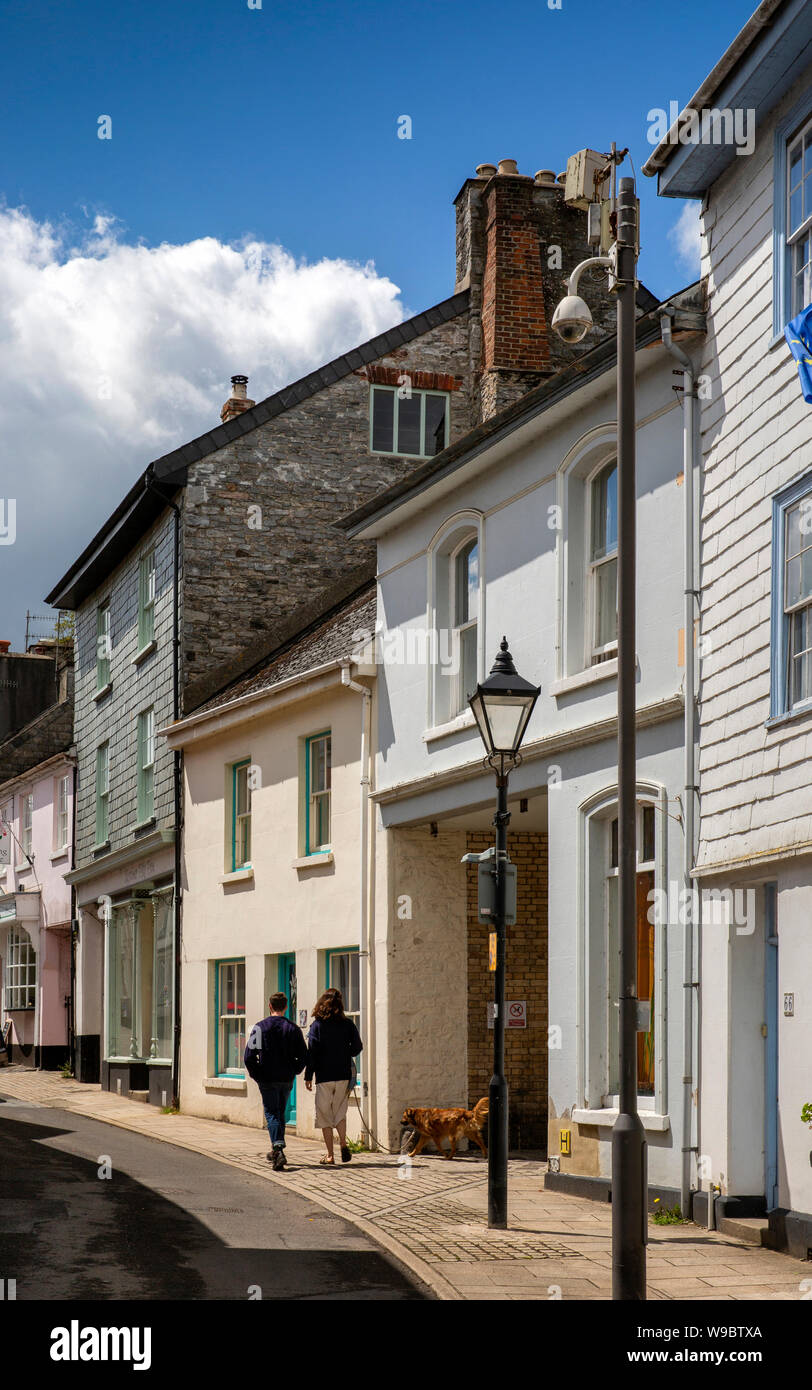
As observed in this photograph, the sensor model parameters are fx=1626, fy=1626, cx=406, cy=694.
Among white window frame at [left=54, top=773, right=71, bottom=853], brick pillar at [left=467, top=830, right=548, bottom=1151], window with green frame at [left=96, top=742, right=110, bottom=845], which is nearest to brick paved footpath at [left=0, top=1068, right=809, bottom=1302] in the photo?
brick pillar at [left=467, top=830, right=548, bottom=1151]

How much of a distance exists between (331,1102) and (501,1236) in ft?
16.6

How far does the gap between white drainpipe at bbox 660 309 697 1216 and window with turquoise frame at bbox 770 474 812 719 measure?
129 centimetres

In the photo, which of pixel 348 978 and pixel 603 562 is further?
pixel 348 978

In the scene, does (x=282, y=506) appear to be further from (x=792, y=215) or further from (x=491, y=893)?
(x=792, y=215)

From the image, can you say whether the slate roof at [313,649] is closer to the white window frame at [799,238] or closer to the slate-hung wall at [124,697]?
the slate-hung wall at [124,697]

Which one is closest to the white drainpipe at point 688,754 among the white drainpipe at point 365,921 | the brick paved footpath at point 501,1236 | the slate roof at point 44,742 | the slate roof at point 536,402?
the slate roof at point 536,402

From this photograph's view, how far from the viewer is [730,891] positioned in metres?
12.1

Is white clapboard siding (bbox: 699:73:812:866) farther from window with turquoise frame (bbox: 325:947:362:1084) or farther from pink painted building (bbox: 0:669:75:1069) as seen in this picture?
pink painted building (bbox: 0:669:75:1069)

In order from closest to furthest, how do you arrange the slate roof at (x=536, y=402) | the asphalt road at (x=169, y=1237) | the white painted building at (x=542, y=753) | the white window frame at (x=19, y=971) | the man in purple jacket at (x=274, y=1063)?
the asphalt road at (x=169, y=1237), the slate roof at (x=536, y=402), the white painted building at (x=542, y=753), the man in purple jacket at (x=274, y=1063), the white window frame at (x=19, y=971)

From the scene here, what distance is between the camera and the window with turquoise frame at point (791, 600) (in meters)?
11.3

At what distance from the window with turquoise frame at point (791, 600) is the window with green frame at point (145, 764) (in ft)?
54.0

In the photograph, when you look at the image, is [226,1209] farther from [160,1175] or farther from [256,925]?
[256,925]

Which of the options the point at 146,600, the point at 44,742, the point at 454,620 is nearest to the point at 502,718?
the point at 454,620

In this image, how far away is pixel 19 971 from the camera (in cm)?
3644
